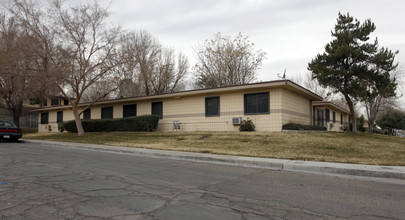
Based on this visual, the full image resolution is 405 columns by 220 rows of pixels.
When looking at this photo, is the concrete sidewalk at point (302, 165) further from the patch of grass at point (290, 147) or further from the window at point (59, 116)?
the window at point (59, 116)

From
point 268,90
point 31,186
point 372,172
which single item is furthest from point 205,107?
point 31,186

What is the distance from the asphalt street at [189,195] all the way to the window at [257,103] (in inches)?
439

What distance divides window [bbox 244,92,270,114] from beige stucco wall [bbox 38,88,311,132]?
0.28 m

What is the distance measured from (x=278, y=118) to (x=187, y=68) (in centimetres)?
2085

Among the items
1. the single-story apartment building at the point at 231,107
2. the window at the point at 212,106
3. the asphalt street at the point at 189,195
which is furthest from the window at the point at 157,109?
Result: the asphalt street at the point at 189,195

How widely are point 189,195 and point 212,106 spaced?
16.2 m

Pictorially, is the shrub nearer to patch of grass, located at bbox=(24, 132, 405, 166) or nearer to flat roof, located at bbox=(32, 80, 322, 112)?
patch of grass, located at bbox=(24, 132, 405, 166)

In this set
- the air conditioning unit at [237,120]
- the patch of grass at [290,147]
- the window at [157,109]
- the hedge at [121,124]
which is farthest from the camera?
the window at [157,109]

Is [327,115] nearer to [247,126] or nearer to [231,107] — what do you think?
[231,107]

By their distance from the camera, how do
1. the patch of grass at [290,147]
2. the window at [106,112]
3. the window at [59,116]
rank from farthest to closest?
the window at [59,116]
the window at [106,112]
the patch of grass at [290,147]

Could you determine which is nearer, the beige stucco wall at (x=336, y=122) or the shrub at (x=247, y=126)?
the shrub at (x=247, y=126)

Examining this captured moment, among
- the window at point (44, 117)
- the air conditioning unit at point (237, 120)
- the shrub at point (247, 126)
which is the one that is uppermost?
the window at point (44, 117)

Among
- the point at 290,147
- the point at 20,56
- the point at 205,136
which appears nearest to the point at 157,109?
the point at 205,136

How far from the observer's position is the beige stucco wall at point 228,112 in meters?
18.9
